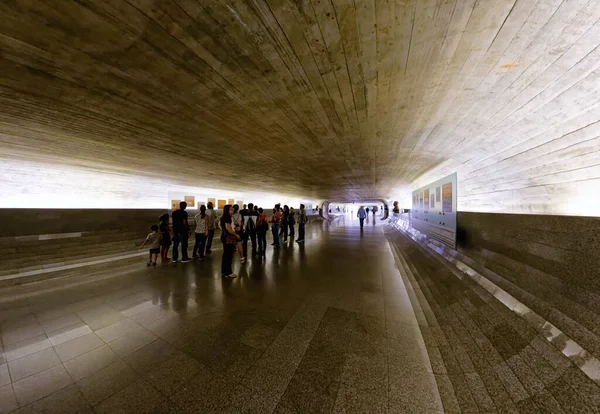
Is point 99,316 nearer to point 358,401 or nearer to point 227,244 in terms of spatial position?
point 227,244

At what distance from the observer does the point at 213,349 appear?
251cm

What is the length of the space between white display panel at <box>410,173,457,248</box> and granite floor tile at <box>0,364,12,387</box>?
7.83m

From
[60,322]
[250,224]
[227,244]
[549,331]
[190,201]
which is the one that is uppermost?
Answer: [190,201]

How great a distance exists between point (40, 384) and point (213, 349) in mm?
1591

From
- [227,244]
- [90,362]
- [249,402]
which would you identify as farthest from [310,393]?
[227,244]

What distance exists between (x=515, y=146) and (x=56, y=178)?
14497 millimetres

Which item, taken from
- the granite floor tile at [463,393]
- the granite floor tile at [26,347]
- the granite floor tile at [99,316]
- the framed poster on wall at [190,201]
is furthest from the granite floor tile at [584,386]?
the framed poster on wall at [190,201]

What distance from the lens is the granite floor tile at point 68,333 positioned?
2.72 meters

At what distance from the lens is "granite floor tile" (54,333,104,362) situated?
2.45m

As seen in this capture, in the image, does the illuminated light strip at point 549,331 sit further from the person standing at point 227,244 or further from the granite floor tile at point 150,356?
the person standing at point 227,244

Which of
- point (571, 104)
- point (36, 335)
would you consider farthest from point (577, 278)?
point (36, 335)

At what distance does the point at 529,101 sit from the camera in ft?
9.32

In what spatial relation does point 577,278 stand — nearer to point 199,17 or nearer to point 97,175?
point 199,17

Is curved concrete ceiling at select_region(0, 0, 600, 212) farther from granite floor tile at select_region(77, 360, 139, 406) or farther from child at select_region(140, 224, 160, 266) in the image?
granite floor tile at select_region(77, 360, 139, 406)
